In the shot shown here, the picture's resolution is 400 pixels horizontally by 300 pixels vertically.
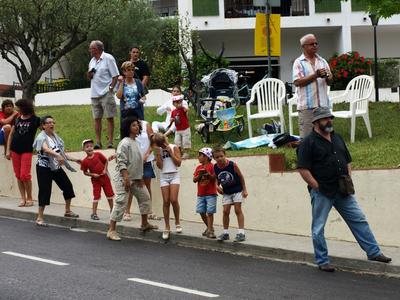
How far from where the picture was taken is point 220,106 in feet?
47.8

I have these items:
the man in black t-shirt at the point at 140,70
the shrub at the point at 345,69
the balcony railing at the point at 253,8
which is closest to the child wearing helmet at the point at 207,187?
the man in black t-shirt at the point at 140,70

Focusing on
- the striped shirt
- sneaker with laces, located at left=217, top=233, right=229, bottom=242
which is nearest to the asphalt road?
sneaker with laces, located at left=217, top=233, right=229, bottom=242

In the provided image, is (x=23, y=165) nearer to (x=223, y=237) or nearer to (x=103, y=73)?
(x=103, y=73)

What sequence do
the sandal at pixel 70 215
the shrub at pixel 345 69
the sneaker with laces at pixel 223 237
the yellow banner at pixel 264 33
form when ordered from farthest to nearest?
the shrub at pixel 345 69, the yellow banner at pixel 264 33, the sandal at pixel 70 215, the sneaker with laces at pixel 223 237

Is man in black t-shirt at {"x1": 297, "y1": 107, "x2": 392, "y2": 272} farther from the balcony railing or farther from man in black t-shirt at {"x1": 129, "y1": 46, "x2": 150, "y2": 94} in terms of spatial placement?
the balcony railing

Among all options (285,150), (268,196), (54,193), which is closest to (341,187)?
(268,196)

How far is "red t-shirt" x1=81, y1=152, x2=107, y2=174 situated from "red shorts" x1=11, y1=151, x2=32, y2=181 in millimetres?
1942

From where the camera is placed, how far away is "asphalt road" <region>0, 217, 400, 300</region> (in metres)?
7.25

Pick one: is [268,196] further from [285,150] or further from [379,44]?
[379,44]

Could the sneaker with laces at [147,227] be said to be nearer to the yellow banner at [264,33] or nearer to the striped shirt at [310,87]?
the striped shirt at [310,87]

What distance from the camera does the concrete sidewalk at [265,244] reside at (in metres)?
8.55

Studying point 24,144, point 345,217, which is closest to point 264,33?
point 24,144

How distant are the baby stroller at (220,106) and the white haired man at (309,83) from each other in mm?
3438

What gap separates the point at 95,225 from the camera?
Answer: 38.2 feet
